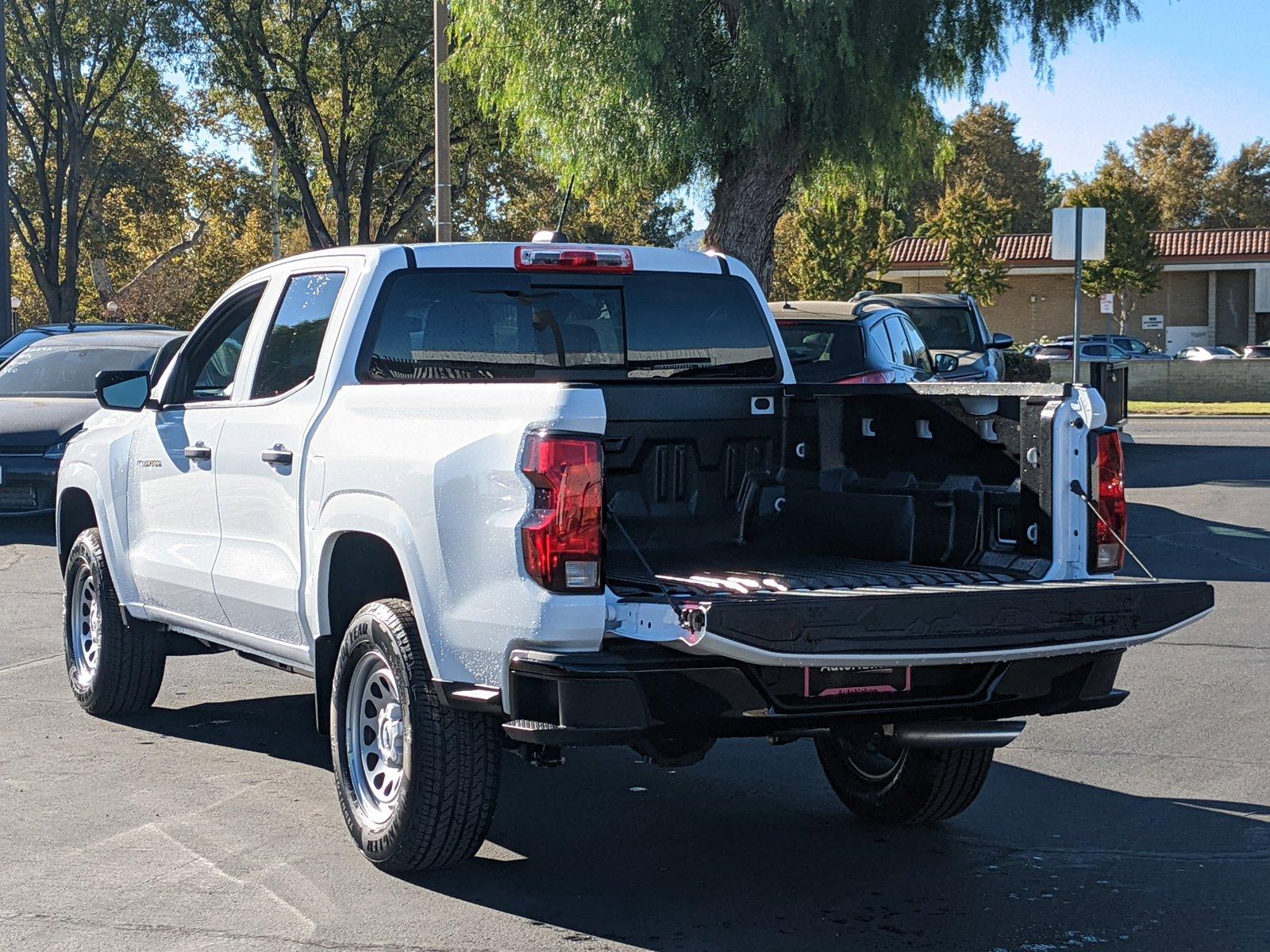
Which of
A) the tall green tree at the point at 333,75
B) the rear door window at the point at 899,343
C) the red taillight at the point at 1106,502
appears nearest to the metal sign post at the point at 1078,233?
the rear door window at the point at 899,343

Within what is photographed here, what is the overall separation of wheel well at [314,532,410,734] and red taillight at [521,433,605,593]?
1072 mm

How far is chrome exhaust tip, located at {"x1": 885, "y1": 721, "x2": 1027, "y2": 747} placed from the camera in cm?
502

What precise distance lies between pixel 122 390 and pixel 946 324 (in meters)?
14.8

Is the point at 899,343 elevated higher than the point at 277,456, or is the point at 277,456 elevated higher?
the point at 899,343

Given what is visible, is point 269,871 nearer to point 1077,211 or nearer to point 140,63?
point 1077,211

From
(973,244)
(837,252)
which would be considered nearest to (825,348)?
(837,252)

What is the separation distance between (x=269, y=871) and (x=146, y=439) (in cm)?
253

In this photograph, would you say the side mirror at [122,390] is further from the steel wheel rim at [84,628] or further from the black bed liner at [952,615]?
the black bed liner at [952,615]

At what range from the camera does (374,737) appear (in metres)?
5.46

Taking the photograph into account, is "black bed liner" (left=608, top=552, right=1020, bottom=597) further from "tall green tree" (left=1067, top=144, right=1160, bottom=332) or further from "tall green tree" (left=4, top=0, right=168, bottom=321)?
"tall green tree" (left=1067, top=144, right=1160, bottom=332)

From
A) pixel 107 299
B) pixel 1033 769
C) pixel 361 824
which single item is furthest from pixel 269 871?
pixel 107 299

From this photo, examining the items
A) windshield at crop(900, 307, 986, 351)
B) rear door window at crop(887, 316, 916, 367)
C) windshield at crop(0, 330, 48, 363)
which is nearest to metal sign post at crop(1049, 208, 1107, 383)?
windshield at crop(900, 307, 986, 351)

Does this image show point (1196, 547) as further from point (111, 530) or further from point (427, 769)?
point (427, 769)

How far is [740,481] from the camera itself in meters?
6.00
